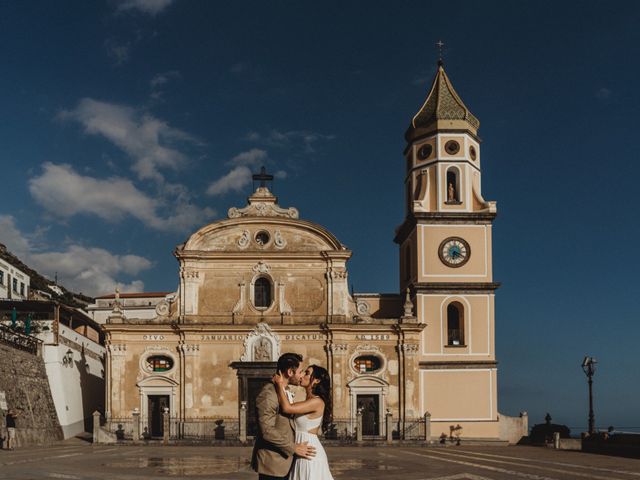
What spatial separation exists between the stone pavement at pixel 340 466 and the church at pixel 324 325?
1123cm

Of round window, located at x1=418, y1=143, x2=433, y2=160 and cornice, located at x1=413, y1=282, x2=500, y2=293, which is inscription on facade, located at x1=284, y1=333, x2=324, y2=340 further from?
round window, located at x1=418, y1=143, x2=433, y2=160

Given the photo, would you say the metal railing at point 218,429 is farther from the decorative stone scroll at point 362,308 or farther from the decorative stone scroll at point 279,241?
the decorative stone scroll at point 279,241

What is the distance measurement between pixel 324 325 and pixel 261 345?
3.50 m

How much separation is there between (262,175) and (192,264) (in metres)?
6.70

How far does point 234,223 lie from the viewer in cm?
4409

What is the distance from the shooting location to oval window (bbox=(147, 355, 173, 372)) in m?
43.1

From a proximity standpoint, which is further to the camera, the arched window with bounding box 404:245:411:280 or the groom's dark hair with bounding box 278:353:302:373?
the arched window with bounding box 404:245:411:280

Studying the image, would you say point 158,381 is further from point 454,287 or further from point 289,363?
point 289,363

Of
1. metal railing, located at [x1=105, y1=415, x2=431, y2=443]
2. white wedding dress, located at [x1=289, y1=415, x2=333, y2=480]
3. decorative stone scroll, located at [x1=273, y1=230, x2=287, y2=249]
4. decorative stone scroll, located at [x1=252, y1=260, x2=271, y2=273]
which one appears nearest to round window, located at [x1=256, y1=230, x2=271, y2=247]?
decorative stone scroll, located at [x1=273, y1=230, x2=287, y2=249]

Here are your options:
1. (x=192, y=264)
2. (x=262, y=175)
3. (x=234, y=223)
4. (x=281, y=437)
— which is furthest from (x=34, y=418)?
(x=281, y=437)

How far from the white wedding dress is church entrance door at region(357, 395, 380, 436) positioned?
112 feet

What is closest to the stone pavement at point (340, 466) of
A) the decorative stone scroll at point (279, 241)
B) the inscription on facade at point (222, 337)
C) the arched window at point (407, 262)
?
the inscription on facade at point (222, 337)

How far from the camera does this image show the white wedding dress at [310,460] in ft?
27.3

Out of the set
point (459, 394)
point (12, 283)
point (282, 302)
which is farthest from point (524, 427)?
point (12, 283)
